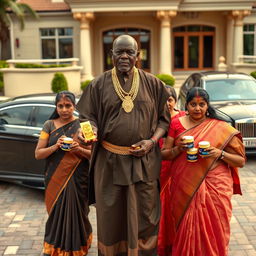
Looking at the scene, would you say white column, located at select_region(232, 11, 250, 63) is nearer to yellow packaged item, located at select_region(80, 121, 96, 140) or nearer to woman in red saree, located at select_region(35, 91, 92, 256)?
woman in red saree, located at select_region(35, 91, 92, 256)

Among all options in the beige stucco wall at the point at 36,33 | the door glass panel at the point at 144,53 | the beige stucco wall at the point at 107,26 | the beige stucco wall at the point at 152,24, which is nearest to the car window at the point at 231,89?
the beige stucco wall at the point at 107,26

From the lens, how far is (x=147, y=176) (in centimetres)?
345

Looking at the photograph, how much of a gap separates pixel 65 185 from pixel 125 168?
0.95m

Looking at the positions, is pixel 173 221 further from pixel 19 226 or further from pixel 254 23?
pixel 254 23

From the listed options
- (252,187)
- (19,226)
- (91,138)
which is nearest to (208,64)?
(252,187)

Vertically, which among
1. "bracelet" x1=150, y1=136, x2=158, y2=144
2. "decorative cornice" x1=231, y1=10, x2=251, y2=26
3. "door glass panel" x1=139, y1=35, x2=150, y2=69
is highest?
"decorative cornice" x1=231, y1=10, x2=251, y2=26

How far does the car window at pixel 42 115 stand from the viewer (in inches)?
246

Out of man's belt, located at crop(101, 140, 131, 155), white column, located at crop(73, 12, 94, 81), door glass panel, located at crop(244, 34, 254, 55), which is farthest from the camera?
door glass panel, located at crop(244, 34, 254, 55)

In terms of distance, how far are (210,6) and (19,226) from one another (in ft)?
57.2

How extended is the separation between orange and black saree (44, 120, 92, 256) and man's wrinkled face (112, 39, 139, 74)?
3.50 ft

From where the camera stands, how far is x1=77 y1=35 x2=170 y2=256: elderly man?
3326 millimetres

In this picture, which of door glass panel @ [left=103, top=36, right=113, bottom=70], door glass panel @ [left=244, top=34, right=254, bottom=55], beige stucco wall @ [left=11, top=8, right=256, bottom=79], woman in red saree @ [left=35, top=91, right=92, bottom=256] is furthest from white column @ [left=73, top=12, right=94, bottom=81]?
woman in red saree @ [left=35, top=91, right=92, bottom=256]

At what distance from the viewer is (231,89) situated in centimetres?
963

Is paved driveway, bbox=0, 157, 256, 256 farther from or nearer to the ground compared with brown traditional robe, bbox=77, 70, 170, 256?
nearer to the ground
